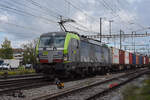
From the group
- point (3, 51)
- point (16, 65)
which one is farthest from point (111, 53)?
point (3, 51)

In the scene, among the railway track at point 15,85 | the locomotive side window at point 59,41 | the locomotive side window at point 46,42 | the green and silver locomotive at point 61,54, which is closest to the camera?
the railway track at point 15,85

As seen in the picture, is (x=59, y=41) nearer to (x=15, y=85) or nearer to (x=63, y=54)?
(x=63, y=54)

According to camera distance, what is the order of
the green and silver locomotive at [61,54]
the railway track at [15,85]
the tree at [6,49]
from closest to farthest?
the railway track at [15,85] < the green and silver locomotive at [61,54] < the tree at [6,49]

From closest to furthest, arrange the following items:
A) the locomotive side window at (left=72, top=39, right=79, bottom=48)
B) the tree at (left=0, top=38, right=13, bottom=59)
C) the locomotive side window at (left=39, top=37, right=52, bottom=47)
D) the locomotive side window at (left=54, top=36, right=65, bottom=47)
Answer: the locomotive side window at (left=54, top=36, right=65, bottom=47) < the locomotive side window at (left=39, top=37, right=52, bottom=47) < the locomotive side window at (left=72, top=39, right=79, bottom=48) < the tree at (left=0, top=38, right=13, bottom=59)

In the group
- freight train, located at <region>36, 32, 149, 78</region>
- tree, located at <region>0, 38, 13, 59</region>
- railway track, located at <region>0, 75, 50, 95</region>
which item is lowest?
railway track, located at <region>0, 75, 50, 95</region>

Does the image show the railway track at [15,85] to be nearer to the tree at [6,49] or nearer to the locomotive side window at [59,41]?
A: the locomotive side window at [59,41]

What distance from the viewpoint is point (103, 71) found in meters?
23.5

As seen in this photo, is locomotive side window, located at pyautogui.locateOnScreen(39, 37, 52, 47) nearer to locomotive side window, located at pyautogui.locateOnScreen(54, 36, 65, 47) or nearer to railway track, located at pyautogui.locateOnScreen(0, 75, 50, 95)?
locomotive side window, located at pyautogui.locateOnScreen(54, 36, 65, 47)

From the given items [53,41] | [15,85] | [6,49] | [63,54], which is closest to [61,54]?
[63,54]

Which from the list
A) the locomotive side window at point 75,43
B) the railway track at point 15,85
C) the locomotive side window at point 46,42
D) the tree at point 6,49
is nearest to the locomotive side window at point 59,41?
the locomotive side window at point 46,42

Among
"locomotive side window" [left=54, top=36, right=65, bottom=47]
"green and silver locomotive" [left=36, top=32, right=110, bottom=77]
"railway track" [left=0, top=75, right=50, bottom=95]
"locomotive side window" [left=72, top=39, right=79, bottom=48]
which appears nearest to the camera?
"railway track" [left=0, top=75, right=50, bottom=95]

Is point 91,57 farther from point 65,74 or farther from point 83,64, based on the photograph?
point 65,74

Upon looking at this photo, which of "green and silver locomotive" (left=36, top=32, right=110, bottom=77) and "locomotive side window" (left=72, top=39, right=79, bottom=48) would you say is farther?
"locomotive side window" (left=72, top=39, right=79, bottom=48)

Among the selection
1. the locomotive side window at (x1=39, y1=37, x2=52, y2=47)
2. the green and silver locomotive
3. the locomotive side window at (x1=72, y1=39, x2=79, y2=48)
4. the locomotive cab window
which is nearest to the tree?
the green and silver locomotive
